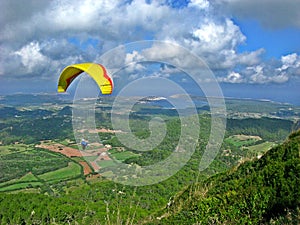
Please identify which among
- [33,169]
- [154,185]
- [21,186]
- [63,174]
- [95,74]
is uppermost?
[95,74]

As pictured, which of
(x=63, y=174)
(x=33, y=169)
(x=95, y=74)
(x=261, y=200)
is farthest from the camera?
(x=33, y=169)

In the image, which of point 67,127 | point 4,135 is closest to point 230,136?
point 67,127

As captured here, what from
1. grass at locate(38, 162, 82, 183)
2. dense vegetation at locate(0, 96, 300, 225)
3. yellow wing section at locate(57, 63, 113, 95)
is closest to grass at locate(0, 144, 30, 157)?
dense vegetation at locate(0, 96, 300, 225)

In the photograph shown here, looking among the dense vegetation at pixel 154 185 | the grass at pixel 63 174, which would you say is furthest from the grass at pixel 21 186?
the grass at pixel 63 174

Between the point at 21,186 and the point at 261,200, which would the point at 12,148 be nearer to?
the point at 21,186

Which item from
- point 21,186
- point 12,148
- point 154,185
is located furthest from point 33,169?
point 154,185

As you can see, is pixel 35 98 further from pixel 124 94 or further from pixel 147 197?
pixel 124 94

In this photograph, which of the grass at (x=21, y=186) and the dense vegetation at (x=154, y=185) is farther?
the grass at (x=21, y=186)

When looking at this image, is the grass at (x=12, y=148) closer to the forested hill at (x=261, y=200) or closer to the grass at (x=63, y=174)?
the grass at (x=63, y=174)
